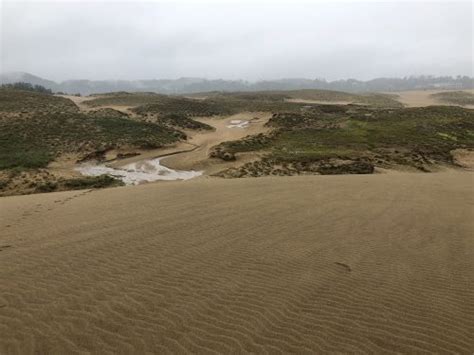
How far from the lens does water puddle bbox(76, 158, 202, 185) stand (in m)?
22.8

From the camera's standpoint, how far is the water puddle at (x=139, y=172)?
74.8ft

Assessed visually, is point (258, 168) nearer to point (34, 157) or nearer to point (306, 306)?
point (34, 157)

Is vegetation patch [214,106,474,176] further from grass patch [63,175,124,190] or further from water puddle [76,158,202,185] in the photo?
grass patch [63,175,124,190]

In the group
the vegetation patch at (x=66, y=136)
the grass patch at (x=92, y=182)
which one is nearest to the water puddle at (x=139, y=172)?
the grass patch at (x=92, y=182)

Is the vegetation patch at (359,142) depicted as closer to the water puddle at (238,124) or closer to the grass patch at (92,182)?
the water puddle at (238,124)

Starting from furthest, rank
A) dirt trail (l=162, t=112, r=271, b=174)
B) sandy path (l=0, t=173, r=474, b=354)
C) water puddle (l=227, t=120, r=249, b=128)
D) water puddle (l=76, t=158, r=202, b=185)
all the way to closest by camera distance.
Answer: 1. water puddle (l=227, t=120, r=249, b=128)
2. dirt trail (l=162, t=112, r=271, b=174)
3. water puddle (l=76, t=158, r=202, b=185)
4. sandy path (l=0, t=173, r=474, b=354)

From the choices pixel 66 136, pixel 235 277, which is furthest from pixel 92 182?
pixel 235 277

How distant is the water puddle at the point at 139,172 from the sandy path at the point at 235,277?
30.8 feet

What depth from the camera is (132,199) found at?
1406 centimetres

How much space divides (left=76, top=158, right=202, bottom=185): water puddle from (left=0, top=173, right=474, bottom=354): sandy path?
9.37 m

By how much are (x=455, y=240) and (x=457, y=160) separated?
67.4 feet

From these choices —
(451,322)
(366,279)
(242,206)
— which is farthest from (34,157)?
(451,322)

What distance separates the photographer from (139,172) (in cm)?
2447

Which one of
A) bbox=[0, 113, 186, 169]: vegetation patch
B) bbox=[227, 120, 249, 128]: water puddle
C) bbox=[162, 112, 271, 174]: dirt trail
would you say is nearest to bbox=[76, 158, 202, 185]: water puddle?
bbox=[162, 112, 271, 174]: dirt trail
